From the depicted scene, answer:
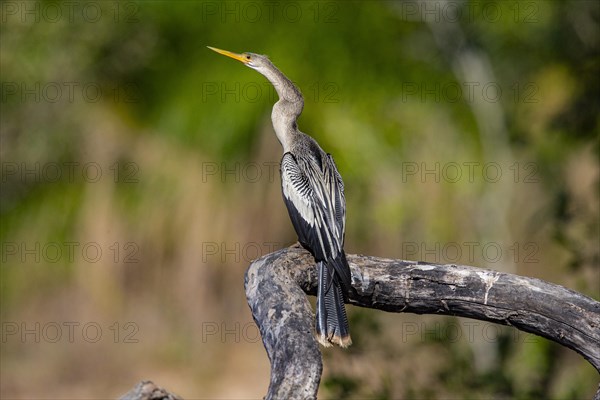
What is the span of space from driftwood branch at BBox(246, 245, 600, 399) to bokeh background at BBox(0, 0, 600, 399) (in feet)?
12.5

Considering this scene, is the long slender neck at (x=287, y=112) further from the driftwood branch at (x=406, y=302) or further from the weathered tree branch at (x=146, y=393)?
the weathered tree branch at (x=146, y=393)

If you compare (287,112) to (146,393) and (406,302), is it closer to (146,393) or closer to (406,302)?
(406,302)

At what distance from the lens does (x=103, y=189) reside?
8.67 m

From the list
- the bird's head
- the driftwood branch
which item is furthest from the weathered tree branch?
the bird's head

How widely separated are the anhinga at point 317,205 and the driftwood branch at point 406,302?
0.26 feet

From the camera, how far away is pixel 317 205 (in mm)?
4176

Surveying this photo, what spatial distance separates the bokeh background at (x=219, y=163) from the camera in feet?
25.7

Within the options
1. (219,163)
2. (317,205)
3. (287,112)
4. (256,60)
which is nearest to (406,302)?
(317,205)

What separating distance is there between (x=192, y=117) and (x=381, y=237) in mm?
2026

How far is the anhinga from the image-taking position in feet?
11.3

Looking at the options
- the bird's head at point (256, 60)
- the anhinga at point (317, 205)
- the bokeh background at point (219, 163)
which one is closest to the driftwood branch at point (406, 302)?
the anhinga at point (317, 205)

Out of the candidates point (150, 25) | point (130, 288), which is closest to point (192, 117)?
point (150, 25)

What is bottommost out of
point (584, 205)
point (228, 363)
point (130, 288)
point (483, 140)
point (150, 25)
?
point (228, 363)

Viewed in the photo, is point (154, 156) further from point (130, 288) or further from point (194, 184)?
point (130, 288)
